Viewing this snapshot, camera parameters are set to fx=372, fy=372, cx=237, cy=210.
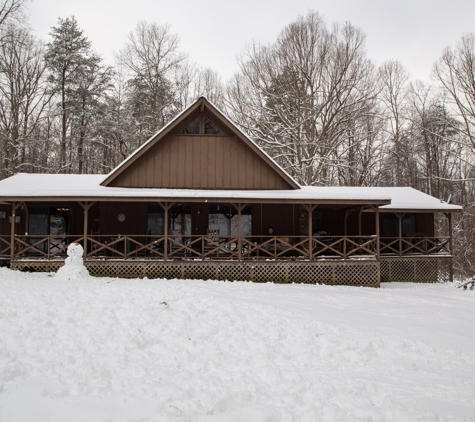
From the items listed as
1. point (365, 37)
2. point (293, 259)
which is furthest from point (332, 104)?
point (293, 259)

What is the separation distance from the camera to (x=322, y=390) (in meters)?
5.05

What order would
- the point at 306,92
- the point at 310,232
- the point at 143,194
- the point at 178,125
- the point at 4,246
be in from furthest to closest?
the point at 306,92 < the point at 4,246 < the point at 178,125 < the point at 310,232 < the point at 143,194

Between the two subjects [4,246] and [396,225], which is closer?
[4,246]

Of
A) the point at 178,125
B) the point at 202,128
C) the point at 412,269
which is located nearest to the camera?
the point at 178,125

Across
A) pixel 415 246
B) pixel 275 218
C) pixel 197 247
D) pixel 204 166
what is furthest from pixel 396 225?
pixel 204 166

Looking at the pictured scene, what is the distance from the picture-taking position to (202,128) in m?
14.6

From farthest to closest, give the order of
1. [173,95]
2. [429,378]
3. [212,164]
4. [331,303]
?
[173,95], [212,164], [331,303], [429,378]

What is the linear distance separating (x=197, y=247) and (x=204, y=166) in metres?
3.41

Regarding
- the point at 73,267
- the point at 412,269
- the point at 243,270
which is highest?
the point at 73,267

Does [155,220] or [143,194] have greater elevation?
[143,194]

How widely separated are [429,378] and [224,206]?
10999 millimetres

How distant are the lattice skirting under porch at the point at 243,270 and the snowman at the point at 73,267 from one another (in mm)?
873

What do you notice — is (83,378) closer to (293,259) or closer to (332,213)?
(293,259)

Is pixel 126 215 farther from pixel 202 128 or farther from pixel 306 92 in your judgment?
→ pixel 306 92
